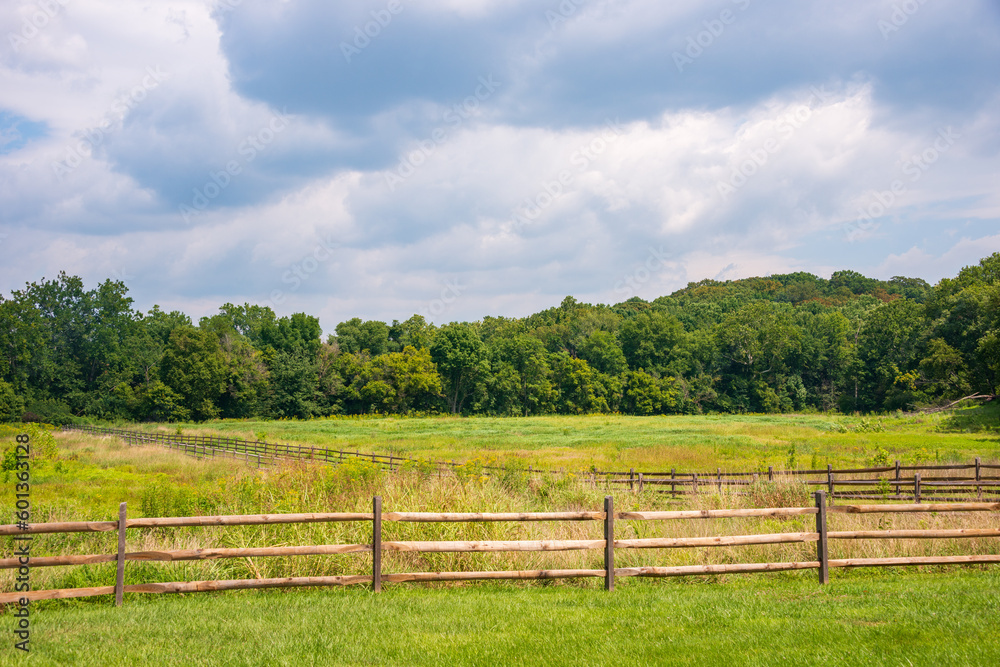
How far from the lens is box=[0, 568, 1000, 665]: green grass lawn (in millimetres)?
5656

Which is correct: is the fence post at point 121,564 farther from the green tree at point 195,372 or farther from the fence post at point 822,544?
the green tree at point 195,372

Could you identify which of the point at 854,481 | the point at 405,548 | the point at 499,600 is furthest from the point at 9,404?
the point at 499,600

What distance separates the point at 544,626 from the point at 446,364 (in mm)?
89582

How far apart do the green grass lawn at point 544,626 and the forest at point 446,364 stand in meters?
67.5

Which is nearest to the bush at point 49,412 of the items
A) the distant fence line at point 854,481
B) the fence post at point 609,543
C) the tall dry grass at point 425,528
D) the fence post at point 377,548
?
the distant fence line at point 854,481

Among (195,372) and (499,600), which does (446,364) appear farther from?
(499,600)

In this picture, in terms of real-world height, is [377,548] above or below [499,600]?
above

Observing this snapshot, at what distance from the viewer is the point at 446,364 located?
95.8 m

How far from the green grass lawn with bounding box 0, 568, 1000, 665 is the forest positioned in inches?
2657

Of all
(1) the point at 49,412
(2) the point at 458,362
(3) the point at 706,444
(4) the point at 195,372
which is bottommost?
(1) the point at 49,412

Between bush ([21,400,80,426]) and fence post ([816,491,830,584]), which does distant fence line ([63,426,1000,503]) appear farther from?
bush ([21,400,80,426])

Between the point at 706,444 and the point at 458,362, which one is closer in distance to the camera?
the point at 706,444

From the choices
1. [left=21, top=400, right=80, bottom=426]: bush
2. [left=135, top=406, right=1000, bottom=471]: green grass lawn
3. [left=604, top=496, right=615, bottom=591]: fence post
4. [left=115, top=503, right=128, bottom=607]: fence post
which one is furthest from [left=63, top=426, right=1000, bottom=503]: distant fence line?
[left=21, top=400, right=80, bottom=426]: bush

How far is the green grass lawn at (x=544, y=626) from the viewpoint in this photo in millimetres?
5656
